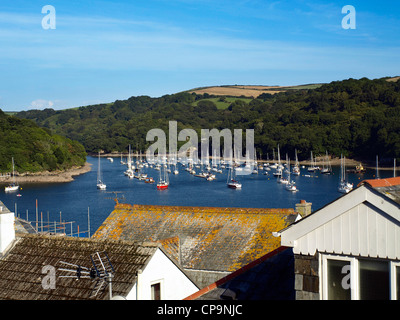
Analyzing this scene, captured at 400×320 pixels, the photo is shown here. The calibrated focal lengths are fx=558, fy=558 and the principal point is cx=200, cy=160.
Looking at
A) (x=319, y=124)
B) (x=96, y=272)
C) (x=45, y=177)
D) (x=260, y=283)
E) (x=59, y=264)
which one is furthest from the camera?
(x=319, y=124)

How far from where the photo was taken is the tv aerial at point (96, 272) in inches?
321

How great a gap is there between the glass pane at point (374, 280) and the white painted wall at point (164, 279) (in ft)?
13.3

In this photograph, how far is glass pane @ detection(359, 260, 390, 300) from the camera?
173 inches

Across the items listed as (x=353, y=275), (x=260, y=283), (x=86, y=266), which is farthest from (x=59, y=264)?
(x=353, y=275)

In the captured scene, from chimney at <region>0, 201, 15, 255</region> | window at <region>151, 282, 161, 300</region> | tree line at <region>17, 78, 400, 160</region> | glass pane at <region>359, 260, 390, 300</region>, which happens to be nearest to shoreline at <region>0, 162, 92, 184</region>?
tree line at <region>17, 78, 400, 160</region>

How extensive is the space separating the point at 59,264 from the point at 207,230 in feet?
17.9

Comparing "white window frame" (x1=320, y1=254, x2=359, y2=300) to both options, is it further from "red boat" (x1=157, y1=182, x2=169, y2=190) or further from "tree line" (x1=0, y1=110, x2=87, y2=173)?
"tree line" (x1=0, y1=110, x2=87, y2=173)

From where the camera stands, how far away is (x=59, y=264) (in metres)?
9.07

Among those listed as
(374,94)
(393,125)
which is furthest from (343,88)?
(393,125)

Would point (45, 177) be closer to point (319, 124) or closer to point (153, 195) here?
point (153, 195)

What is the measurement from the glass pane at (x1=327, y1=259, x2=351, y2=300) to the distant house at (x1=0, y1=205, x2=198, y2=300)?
11.2 feet

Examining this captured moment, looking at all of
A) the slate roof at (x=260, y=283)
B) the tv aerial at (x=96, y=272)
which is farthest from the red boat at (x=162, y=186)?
the slate roof at (x=260, y=283)

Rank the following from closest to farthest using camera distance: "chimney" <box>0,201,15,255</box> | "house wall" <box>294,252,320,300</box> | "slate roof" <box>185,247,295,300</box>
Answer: "house wall" <box>294,252,320,300</box>, "slate roof" <box>185,247,295,300</box>, "chimney" <box>0,201,15,255</box>
